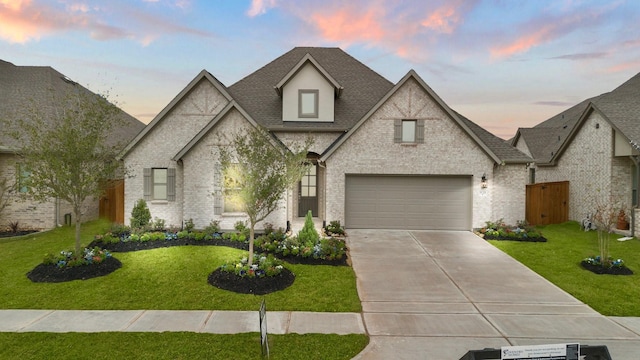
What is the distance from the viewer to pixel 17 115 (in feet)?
57.1

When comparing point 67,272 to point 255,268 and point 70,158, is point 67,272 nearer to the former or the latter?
point 70,158

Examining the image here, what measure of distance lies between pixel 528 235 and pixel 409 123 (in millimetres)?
6962

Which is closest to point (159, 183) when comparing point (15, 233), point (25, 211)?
point (25, 211)

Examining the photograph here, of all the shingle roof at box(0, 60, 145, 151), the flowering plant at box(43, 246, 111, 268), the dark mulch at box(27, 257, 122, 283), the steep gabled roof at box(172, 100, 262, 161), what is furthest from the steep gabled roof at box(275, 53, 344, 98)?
the dark mulch at box(27, 257, 122, 283)

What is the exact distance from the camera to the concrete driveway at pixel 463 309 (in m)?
6.26

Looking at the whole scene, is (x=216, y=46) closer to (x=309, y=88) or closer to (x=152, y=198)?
(x=309, y=88)

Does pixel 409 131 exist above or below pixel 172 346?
above

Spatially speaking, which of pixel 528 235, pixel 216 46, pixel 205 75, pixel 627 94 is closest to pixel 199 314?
pixel 205 75

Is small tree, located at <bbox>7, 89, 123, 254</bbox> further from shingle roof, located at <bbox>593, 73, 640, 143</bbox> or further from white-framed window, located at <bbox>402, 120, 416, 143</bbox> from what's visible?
shingle roof, located at <bbox>593, 73, 640, 143</bbox>

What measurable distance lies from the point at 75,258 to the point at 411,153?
44.1 feet

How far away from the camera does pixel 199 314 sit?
24.1 ft

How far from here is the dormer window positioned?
17.8m

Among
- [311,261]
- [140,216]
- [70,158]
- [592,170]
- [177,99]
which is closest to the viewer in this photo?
[70,158]

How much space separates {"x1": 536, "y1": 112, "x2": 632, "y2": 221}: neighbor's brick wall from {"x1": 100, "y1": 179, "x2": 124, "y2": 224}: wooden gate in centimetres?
2284
